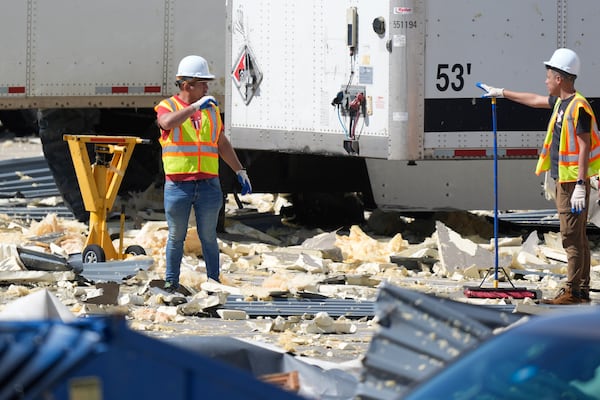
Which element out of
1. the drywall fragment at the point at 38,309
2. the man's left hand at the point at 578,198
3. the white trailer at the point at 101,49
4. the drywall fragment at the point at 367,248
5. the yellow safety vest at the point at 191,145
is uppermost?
the white trailer at the point at 101,49

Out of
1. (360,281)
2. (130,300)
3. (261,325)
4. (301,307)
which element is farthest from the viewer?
(360,281)

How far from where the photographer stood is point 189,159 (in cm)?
1026

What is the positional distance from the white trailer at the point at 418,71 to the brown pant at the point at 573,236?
2.61m

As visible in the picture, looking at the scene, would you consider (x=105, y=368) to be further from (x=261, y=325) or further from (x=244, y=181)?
(x=244, y=181)

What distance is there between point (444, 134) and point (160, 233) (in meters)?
3.34

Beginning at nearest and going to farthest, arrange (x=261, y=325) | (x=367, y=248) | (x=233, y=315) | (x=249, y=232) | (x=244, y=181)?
(x=261, y=325) → (x=233, y=315) → (x=244, y=181) → (x=367, y=248) → (x=249, y=232)

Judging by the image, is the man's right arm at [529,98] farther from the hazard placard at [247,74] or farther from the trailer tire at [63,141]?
the trailer tire at [63,141]

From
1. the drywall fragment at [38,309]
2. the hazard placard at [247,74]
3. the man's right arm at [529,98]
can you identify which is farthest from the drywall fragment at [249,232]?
the drywall fragment at [38,309]

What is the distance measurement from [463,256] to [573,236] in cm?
259

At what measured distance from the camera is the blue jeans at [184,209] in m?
10.3

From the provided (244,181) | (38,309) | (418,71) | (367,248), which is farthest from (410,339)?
(367,248)

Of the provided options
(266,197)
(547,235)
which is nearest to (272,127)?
(547,235)

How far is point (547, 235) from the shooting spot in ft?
45.8

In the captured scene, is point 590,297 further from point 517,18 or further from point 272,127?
point 272,127
